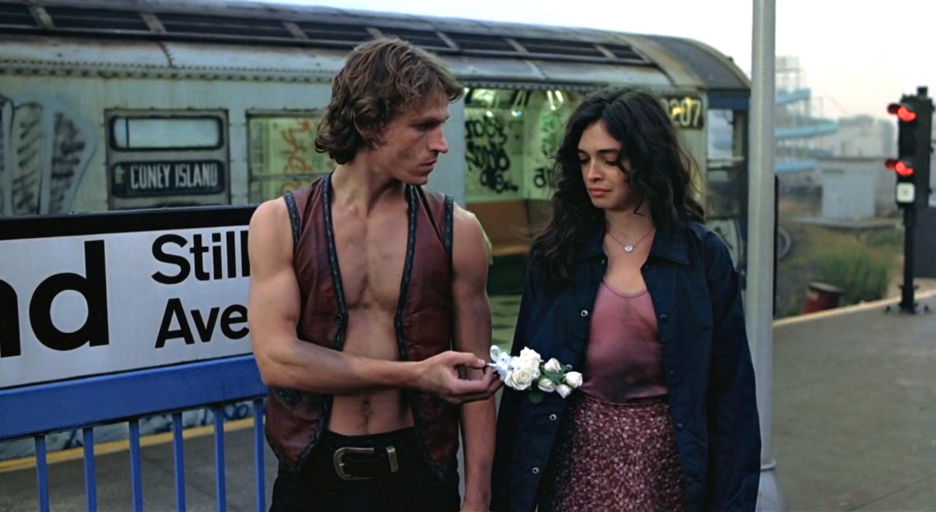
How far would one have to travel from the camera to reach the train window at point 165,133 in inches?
241

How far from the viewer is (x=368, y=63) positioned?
2.28 metres

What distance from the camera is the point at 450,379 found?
7.31 feet

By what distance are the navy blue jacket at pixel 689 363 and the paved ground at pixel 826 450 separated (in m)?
3.24

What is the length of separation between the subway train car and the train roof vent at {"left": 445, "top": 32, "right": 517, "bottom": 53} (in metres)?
0.02

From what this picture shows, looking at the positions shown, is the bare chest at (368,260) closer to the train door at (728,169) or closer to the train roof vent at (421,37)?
the train roof vent at (421,37)

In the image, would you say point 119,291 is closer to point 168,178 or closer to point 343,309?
point 343,309

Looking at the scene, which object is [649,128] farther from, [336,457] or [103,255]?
[103,255]

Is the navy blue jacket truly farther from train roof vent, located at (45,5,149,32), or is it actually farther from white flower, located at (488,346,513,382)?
train roof vent, located at (45,5,149,32)

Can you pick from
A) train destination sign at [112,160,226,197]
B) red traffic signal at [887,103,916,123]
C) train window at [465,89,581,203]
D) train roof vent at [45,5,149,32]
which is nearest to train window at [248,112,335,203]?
train destination sign at [112,160,226,197]

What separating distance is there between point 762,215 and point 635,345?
239cm

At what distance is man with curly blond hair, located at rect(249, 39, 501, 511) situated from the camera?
229 cm

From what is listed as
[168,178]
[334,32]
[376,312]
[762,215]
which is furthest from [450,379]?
[334,32]

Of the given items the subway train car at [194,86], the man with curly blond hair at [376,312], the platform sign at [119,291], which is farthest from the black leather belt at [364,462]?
the subway train car at [194,86]

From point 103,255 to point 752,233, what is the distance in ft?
9.31
